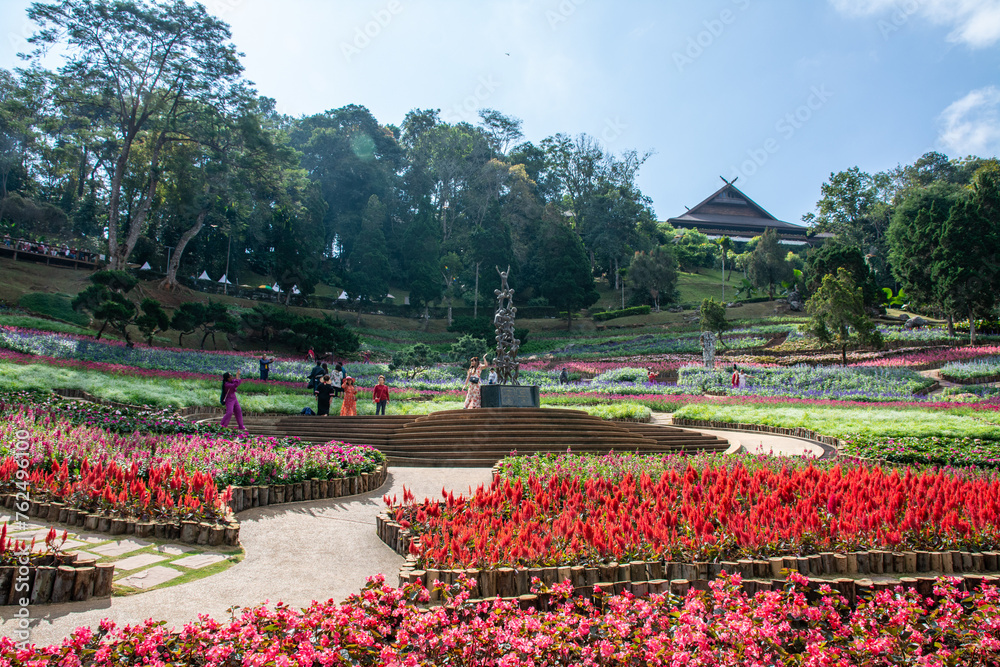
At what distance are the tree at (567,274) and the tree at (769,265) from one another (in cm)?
1357

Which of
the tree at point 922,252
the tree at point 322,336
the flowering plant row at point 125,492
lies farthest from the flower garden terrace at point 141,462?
the tree at point 922,252

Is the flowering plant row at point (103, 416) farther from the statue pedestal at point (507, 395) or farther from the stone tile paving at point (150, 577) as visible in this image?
the statue pedestal at point (507, 395)

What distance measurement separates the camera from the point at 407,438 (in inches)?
518

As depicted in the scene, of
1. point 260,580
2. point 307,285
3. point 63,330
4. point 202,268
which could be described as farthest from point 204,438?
point 202,268

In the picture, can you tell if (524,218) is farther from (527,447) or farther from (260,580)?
(260,580)

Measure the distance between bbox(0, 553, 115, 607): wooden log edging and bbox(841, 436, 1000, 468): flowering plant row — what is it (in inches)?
392

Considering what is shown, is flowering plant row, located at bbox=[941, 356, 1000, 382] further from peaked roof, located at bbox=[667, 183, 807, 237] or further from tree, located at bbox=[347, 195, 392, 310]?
peaked roof, located at bbox=[667, 183, 807, 237]

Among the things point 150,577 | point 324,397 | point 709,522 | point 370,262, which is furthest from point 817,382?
point 370,262

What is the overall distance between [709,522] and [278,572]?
3.47m

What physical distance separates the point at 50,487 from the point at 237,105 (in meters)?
34.0

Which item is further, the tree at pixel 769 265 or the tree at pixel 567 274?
the tree at pixel 769 265

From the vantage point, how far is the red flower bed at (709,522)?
15.4 ft

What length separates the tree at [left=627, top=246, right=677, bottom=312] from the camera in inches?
2132

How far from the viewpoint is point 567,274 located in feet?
168
